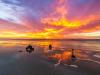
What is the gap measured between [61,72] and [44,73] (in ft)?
12.8

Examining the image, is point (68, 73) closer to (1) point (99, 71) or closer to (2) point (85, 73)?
(2) point (85, 73)

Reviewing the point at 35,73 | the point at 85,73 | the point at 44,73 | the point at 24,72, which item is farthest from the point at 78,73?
the point at 24,72

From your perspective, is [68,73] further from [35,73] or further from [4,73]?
[4,73]

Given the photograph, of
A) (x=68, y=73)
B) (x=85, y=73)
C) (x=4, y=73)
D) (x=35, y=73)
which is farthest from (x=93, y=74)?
(x=4, y=73)

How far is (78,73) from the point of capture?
1113 inches

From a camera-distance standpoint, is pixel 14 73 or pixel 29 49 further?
pixel 29 49

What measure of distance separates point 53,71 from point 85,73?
7326 millimetres

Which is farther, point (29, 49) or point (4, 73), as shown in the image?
point (29, 49)

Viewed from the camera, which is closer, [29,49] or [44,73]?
[44,73]

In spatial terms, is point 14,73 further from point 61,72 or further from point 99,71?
point 99,71

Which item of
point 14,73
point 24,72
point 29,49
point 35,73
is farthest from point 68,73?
point 29,49

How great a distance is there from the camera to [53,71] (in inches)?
1176

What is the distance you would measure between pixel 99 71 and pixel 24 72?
17649 mm

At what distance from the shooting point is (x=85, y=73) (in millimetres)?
28672
